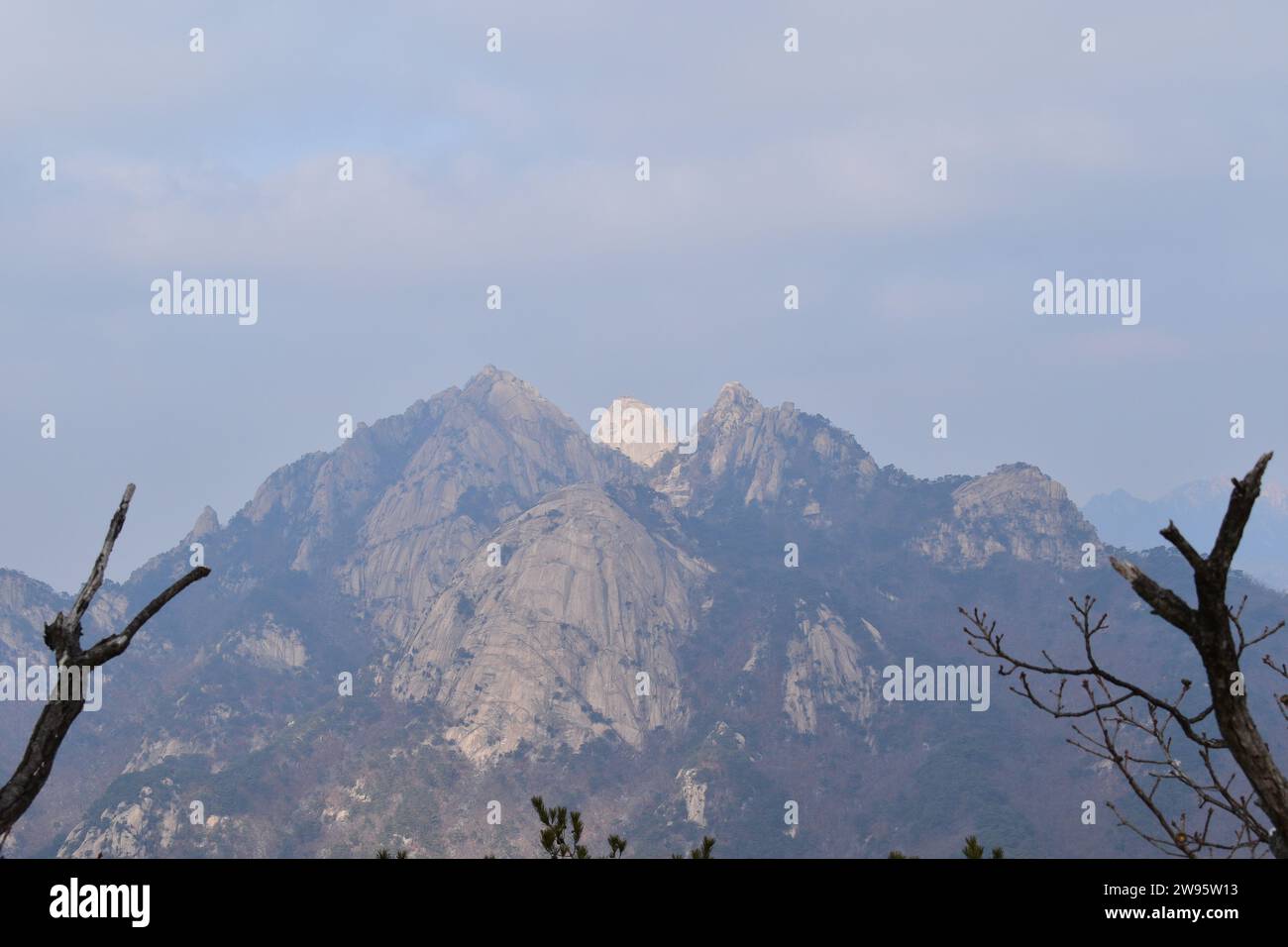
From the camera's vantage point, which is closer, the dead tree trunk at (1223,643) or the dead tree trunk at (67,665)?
the dead tree trunk at (1223,643)

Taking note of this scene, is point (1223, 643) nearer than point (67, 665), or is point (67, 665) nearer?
point (1223, 643)

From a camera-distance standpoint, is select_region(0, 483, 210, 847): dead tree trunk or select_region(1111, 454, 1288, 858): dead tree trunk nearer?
select_region(1111, 454, 1288, 858): dead tree trunk
